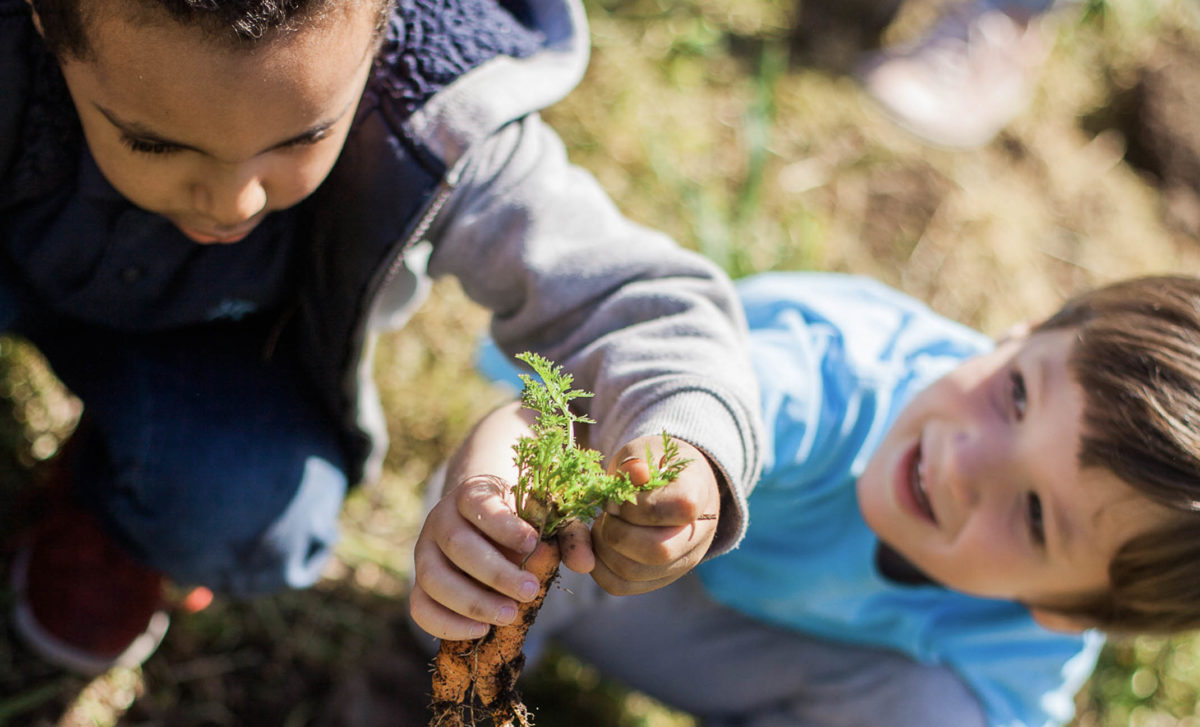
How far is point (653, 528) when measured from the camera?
46.8 inches

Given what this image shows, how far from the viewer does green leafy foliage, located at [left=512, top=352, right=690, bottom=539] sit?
116cm

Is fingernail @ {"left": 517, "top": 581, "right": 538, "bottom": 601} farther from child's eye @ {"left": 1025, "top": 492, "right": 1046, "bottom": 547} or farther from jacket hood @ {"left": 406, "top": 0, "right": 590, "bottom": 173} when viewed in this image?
child's eye @ {"left": 1025, "top": 492, "right": 1046, "bottom": 547}

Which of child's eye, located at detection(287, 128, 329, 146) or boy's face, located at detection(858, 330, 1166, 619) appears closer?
child's eye, located at detection(287, 128, 329, 146)

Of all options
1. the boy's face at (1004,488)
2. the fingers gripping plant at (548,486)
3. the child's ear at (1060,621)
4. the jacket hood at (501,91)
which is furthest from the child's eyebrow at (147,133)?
the child's ear at (1060,621)

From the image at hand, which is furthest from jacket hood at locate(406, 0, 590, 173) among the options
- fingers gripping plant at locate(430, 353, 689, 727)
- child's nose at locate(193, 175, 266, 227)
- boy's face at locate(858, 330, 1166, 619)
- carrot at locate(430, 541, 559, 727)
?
boy's face at locate(858, 330, 1166, 619)

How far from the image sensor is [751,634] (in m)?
2.38

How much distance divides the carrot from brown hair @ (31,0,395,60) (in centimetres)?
73

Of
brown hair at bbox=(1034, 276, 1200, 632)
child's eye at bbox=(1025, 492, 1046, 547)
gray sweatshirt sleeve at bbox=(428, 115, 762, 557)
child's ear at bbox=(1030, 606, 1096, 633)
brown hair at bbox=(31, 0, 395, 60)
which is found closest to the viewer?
brown hair at bbox=(31, 0, 395, 60)

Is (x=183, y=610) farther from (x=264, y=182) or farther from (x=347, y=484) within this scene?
(x=264, y=182)

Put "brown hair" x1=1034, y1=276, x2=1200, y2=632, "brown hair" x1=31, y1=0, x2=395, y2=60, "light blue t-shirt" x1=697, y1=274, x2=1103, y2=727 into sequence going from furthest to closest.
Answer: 1. "light blue t-shirt" x1=697, y1=274, x2=1103, y2=727
2. "brown hair" x1=1034, y1=276, x2=1200, y2=632
3. "brown hair" x1=31, y1=0, x2=395, y2=60

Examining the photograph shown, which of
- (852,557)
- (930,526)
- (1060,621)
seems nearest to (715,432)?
(930,526)

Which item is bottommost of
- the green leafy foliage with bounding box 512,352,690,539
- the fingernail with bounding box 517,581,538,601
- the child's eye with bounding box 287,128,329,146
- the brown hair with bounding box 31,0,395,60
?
the fingernail with bounding box 517,581,538,601

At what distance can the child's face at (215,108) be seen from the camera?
1154 mm

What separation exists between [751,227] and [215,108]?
228 centimetres
